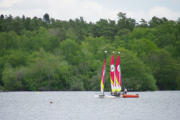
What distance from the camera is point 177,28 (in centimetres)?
13700

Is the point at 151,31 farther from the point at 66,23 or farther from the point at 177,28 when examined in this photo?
the point at 66,23

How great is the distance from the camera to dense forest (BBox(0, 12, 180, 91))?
95438 mm

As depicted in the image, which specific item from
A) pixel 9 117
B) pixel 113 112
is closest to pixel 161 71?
pixel 113 112

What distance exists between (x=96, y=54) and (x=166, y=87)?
83.6 ft

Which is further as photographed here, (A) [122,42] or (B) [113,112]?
(A) [122,42]

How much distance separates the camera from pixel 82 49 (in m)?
119

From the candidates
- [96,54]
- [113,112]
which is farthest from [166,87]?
[113,112]

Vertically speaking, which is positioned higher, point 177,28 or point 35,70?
point 177,28

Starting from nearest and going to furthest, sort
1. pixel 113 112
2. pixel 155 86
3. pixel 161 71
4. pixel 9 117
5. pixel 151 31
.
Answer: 1. pixel 9 117
2. pixel 113 112
3. pixel 155 86
4. pixel 161 71
5. pixel 151 31

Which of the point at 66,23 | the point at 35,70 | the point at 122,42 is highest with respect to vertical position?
the point at 66,23

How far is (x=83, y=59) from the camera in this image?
112688 mm

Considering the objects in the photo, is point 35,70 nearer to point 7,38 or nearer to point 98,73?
point 98,73

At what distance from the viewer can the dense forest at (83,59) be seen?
95438mm

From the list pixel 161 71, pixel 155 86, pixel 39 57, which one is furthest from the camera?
pixel 39 57
